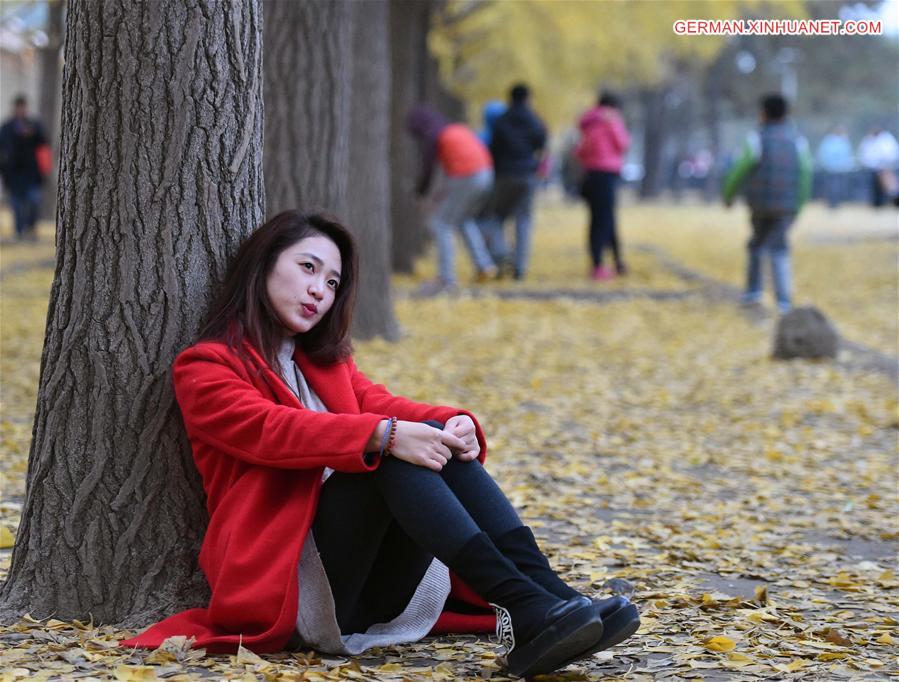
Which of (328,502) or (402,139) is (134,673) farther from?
(402,139)

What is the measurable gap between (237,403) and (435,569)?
0.73m

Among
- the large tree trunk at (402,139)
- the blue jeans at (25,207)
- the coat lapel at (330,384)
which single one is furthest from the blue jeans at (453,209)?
the coat lapel at (330,384)

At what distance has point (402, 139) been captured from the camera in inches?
618

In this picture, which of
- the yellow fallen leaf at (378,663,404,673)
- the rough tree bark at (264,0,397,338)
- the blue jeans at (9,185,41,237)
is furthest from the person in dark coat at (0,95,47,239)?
the yellow fallen leaf at (378,663,404,673)

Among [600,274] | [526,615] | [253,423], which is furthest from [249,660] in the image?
[600,274]

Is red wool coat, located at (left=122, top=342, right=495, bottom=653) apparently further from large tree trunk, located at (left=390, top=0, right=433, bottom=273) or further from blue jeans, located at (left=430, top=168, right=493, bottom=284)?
large tree trunk, located at (left=390, top=0, right=433, bottom=273)

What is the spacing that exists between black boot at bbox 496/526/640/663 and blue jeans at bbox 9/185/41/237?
62.8 feet

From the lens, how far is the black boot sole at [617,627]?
3418mm

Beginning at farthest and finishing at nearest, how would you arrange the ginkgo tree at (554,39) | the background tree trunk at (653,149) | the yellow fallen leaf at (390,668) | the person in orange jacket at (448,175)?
the background tree trunk at (653,149) → the ginkgo tree at (554,39) → the person in orange jacket at (448,175) → the yellow fallen leaf at (390,668)

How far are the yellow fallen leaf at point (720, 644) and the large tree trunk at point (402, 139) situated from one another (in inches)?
481

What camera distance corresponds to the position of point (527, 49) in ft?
73.9

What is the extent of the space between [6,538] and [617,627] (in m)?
2.44

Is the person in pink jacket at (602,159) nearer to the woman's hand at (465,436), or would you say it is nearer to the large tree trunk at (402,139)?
the large tree trunk at (402,139)

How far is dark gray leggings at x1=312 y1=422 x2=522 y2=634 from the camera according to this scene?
349cm
